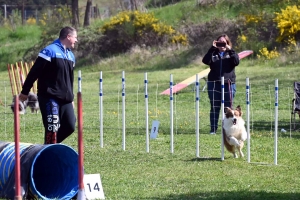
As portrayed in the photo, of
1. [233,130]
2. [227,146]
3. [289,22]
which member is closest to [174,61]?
[289,22]

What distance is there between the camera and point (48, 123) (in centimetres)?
897

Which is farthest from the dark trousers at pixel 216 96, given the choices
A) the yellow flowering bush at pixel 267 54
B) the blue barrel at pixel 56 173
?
the yellow flowering bush at pixel 267 54

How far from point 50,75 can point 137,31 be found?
91.4 feet

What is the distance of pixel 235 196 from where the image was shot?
8039 millimetres

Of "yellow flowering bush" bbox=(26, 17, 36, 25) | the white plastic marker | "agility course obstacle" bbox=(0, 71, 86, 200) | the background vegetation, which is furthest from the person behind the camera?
"yellow flowering bush" bbox=(26, 17, 36, 25)

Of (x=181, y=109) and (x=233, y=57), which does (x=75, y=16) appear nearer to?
(x=181, y=109)

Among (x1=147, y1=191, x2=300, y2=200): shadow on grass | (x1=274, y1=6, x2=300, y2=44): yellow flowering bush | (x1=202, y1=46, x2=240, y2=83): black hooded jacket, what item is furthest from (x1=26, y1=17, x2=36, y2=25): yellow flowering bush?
(x1=147, y1=191, x2=300, y2=200): shadow on grass

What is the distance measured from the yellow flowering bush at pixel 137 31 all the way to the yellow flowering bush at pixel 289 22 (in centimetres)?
629

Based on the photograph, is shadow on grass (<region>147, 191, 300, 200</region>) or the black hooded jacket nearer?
shadow on grass (<region>147, 191, 300, 200</region>)

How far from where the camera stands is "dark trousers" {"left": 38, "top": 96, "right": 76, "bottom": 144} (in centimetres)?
895

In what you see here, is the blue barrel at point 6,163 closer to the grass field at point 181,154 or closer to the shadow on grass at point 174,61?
the grass field at point 181,154

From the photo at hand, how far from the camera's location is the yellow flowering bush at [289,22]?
29703 millimetres

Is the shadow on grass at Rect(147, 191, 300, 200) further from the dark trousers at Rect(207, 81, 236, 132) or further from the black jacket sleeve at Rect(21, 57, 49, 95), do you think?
the dark trousers at Rect(207, 81, 236, 132)

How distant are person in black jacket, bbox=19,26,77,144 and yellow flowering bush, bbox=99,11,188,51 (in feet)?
85.8
